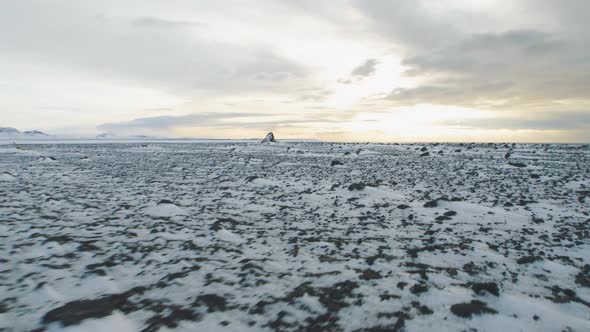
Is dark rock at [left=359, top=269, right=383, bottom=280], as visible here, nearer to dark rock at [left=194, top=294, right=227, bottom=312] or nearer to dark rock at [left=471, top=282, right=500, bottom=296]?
dark rock at [left=471, top=282, right=500, bottom=296]

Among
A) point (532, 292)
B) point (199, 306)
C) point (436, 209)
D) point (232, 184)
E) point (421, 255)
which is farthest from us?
point (232, 184)

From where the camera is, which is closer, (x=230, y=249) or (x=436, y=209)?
(x=230, y=249)

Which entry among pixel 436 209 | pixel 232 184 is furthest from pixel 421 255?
pixel 232 184

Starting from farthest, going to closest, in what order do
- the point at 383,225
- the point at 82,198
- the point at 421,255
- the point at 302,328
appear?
the point at 82,198
the point at 383,225
the point at 421,255
the point at 302,328

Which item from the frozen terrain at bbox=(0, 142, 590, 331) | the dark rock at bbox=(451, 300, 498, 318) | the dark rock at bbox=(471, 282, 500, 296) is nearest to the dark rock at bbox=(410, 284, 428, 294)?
the frozen terrain at bbox=(0, 142, 590, 331)

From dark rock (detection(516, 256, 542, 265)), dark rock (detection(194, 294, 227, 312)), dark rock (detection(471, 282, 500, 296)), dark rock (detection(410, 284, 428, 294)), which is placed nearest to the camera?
dark rock (detection(194, 294, 227, 312))

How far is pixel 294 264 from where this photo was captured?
17.0ft

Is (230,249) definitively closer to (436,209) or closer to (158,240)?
(158,240)

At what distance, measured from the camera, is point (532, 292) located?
411 cm

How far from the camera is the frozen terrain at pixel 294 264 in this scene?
11.5ft

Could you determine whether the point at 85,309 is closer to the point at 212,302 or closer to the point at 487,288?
the point at 212,302


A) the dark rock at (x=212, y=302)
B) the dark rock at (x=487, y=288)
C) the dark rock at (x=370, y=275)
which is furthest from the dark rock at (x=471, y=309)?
the dark rock at (x=212, y=302)

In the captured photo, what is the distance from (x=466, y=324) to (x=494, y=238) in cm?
377

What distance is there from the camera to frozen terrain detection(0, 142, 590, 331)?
3.51m
